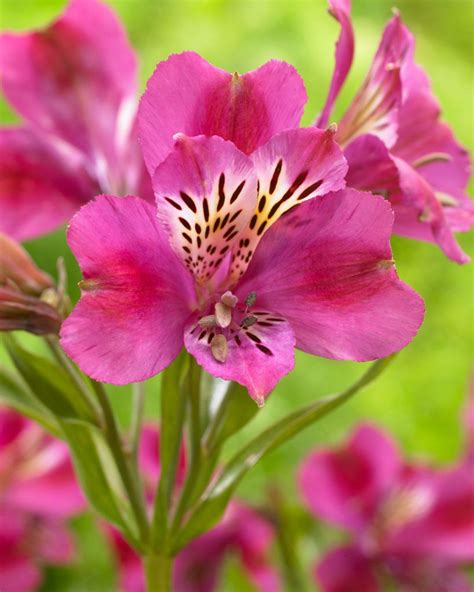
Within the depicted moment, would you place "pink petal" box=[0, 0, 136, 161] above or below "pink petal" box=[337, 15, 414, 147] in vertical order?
below

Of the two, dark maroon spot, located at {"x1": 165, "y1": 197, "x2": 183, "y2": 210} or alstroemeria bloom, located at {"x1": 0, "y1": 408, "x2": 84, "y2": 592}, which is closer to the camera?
dark maroon spot, located at {"x1": 165, "y1": 197, "x2": 183, "y2": 210}

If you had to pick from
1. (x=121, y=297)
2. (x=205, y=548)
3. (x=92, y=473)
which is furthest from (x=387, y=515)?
(x=121, y=297)

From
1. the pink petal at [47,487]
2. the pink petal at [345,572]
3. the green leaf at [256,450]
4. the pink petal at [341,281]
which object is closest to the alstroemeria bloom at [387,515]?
the pink petal at [345,572]

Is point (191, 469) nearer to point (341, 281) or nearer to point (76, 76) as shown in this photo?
point (341, 281)

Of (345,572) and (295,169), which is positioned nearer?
(295,169)

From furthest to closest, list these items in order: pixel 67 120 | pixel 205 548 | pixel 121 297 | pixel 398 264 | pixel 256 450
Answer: pixel 398 264 → pixel 205 548 → pixel 67 120 → pixel 256 450 → pixel 121 297

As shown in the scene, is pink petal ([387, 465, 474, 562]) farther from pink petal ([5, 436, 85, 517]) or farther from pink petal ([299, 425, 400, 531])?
pink petal ([5, 436, 85, 517])

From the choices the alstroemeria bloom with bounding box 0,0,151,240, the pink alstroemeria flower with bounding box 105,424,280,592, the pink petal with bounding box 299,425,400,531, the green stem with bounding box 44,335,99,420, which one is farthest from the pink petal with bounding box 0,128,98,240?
the pink petal with bounding box 299,425,400,531
